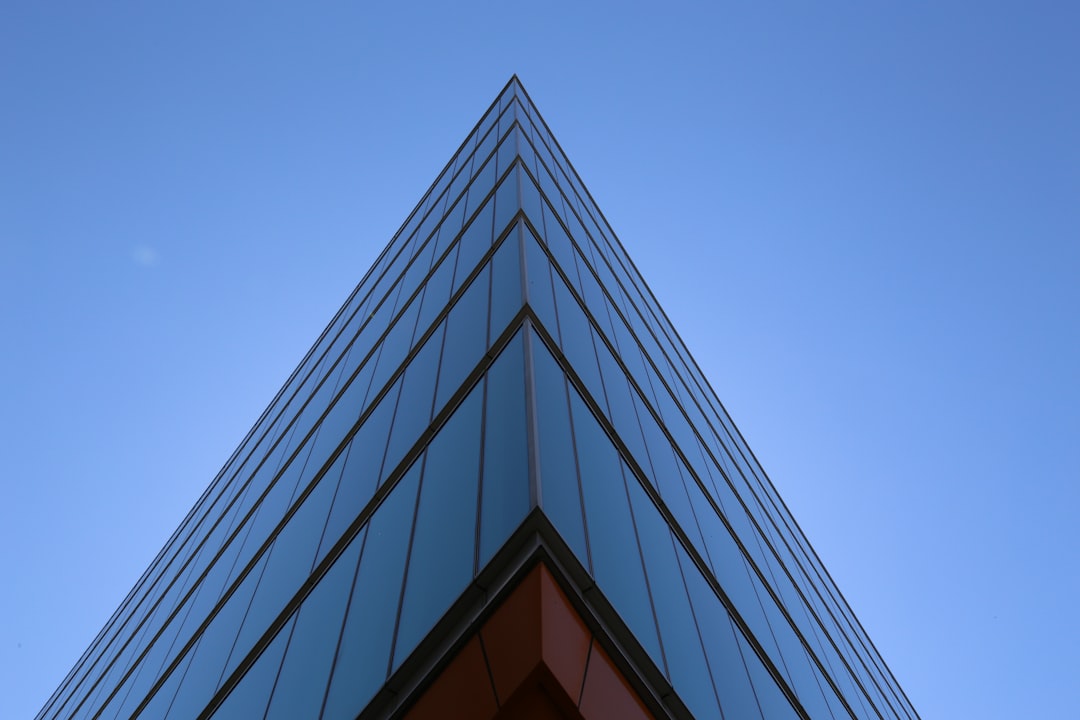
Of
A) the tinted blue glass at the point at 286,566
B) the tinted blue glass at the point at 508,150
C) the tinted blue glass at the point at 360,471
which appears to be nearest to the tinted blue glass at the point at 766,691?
the tinted blue glass at the point at 360,471

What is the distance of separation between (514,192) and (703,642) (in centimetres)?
735

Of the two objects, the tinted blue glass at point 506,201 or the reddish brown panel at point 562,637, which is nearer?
the reddish brown panel at point 562,637

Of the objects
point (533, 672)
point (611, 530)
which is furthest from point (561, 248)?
point (533, 672)

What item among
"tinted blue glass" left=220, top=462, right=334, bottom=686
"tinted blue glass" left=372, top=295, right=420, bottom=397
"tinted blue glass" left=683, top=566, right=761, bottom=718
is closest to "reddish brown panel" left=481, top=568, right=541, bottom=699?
"tinted blue glass" left=683, top=566, right=761, bottom=718

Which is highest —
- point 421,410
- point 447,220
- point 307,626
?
point 447,220

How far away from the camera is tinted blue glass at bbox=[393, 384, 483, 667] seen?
6.11 meters

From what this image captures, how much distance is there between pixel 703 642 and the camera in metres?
7.63

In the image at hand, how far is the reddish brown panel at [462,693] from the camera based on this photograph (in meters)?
5.12

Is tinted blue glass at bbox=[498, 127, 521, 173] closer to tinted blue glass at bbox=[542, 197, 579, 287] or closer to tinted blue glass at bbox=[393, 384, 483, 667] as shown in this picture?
tinted blue glass at bbox=[542, 197, 579, 287]

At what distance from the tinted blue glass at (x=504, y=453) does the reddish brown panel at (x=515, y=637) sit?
0.43 meters

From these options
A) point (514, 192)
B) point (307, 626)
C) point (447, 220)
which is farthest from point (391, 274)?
point (307, 626)

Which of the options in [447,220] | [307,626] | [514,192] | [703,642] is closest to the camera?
[703,642]

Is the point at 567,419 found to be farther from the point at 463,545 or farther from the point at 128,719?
the point at 128,719

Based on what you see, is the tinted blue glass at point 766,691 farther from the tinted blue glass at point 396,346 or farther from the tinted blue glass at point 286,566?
the tinted blue glass at point 396,346
